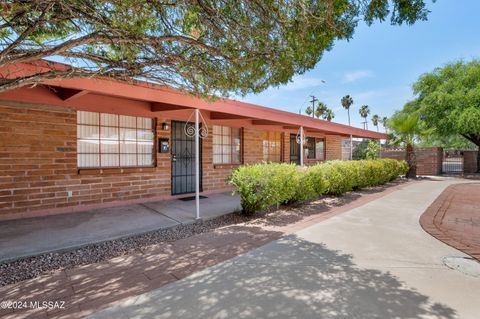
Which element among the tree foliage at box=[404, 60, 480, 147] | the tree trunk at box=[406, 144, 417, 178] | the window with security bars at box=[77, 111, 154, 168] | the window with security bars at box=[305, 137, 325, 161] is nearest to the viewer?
the window with security bars at box=[77, 111, 154, 168]

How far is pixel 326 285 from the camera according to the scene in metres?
2.99

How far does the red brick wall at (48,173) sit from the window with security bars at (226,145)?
9.28 ft

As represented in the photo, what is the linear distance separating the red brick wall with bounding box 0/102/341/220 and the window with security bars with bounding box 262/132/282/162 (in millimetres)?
5729

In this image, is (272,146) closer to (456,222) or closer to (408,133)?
(456,222)

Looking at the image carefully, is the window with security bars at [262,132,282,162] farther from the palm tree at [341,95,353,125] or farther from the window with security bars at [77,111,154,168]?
the palm tree at [341,95,353,125]

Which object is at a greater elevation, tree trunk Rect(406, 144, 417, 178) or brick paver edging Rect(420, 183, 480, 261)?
tree trunk Rect(406, 144, 417, 178)

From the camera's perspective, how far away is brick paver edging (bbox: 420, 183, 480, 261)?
4.43 metres

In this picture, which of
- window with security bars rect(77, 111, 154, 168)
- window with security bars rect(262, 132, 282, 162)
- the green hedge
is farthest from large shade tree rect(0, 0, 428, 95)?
window with security bars rect(262, 132, 282, 162)

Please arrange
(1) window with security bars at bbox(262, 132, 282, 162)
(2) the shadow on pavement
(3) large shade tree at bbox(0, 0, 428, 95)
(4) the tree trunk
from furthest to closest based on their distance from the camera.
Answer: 1. (4) the tree trunk
2. (1) window with security bars at bbox(262, 132, 282, 162)
3. (3) large shade tree at bbox(0, 0, 428, 95)
4. (2) the shadow on pavement

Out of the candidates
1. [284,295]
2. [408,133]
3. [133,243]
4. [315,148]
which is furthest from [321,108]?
[284,295]

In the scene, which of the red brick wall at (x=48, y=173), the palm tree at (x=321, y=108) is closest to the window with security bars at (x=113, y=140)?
the red brick wall at (x=48, y=173)

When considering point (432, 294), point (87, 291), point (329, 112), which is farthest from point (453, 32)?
point (329, 112)

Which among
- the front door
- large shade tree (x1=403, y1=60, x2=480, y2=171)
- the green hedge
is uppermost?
large shade tree (x1=403, y1=60, x2=480, y2=171)

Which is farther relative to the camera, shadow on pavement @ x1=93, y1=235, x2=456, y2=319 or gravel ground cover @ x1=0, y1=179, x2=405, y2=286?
gravel ground cover @ x1=0, y1=179, x2=405, y2=286
